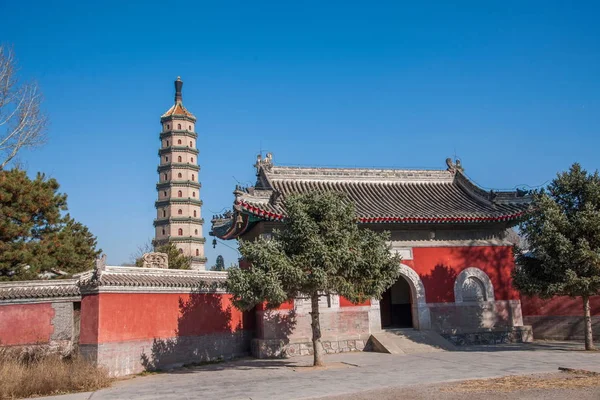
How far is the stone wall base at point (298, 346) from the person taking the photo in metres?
16.4

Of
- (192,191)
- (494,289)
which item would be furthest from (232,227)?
(192,191)

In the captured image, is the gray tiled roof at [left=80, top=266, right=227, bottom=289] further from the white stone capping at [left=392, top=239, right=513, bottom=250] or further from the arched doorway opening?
the arched doorway opening

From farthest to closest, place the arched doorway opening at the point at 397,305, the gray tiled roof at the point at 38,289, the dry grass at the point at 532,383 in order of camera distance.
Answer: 1. the arched doorway opening at the point at 397,305
2. the gray tiled roof at the point at 38,289
3. the dry grass at the point at 532,383

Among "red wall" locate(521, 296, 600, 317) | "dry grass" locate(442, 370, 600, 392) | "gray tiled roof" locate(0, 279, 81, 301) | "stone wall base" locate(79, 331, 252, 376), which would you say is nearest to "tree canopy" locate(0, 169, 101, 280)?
"gray tiled roof" locate(0, 279, 81, 301)

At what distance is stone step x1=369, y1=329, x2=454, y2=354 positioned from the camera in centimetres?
1628

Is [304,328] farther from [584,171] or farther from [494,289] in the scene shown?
[584,171]

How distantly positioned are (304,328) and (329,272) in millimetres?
4739

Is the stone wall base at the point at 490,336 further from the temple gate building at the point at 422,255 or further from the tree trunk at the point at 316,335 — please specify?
the tree trunk at the point at 316,335

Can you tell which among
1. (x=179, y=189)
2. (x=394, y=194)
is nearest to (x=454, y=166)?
(x=394, y=194)

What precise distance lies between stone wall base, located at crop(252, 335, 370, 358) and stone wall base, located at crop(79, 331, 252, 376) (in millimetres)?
794

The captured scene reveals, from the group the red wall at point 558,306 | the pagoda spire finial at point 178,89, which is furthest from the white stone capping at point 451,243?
the pagoda spire finial at point 178,89

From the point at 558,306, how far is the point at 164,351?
13460 millimetres

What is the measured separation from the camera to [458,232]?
18.8 metres

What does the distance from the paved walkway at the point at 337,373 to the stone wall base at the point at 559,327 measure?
2556mm
